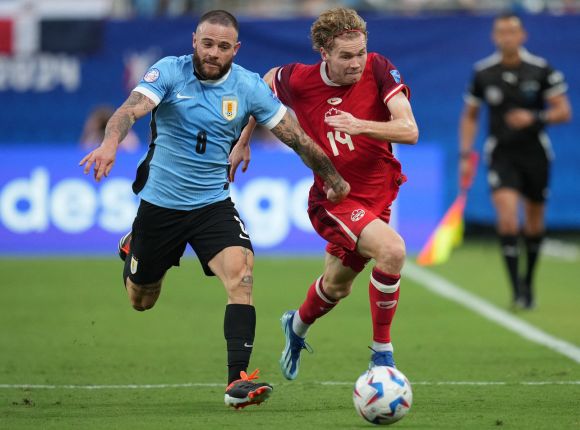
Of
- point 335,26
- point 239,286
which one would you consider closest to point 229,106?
point 335,26

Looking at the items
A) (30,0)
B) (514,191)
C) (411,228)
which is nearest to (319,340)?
(514,191)

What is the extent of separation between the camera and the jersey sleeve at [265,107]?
730cm

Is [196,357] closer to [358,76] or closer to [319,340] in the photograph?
[319,340]

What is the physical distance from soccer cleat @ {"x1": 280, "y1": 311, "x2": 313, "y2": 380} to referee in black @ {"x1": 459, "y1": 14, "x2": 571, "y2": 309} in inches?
152

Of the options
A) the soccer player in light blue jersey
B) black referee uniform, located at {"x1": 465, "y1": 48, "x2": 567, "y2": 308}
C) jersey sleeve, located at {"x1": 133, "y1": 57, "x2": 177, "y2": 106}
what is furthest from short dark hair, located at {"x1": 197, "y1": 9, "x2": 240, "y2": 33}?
black referee uniform, located at {"x1": 465, "y1": 48, "x2": 567, "y2": 308}

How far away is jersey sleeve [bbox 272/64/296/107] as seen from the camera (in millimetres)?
8016

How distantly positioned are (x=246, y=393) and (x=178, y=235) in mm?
1243

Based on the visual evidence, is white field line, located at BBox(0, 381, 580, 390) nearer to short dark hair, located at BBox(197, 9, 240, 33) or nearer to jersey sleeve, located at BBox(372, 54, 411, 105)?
jersey sleeve, located at BBox(372, 54, 411, 105)

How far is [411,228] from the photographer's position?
1622cm

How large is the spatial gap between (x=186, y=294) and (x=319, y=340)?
317cm

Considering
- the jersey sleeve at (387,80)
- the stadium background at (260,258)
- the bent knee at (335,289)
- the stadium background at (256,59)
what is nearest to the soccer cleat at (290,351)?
the stadium background at (260,258)

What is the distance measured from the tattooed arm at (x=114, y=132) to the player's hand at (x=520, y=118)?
550 cm

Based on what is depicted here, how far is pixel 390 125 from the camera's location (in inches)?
288

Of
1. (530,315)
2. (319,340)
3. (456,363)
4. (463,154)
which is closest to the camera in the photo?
(456,363)
